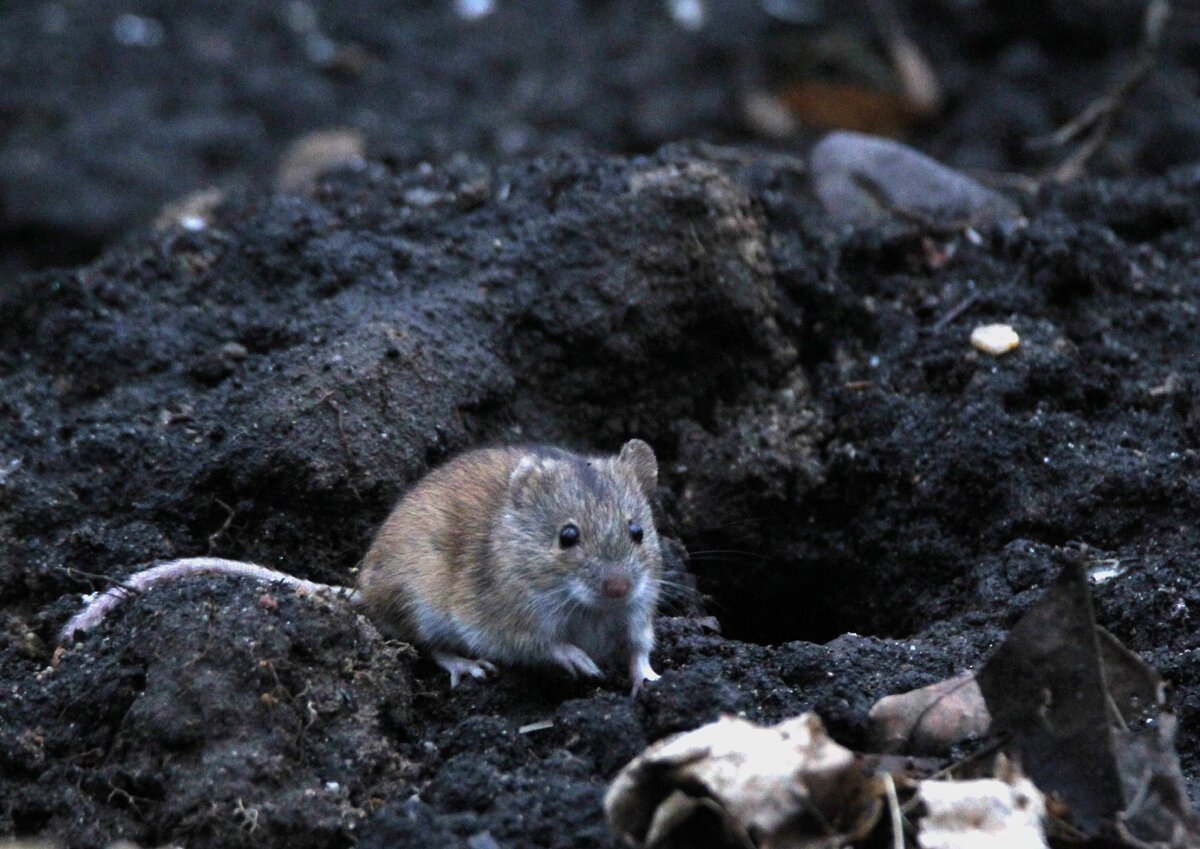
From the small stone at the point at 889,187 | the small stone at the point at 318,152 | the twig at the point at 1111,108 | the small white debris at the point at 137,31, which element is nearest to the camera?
the small stone at the point at 889,187

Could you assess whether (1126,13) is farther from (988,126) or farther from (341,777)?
(341,777)

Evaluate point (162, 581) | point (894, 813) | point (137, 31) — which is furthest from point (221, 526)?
point (137, 31)

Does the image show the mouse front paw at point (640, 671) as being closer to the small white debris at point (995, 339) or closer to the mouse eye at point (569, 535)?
the mouse eye at point (569, 535)

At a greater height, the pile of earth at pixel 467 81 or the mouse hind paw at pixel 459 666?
the mouse hind paw at pixel 459 666

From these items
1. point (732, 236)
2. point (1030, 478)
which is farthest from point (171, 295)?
point (1030, 478)

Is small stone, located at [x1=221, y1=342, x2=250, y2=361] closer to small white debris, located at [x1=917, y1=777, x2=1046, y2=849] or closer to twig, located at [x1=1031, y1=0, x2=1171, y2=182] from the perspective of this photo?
small white debris, located at [x1=917, y1=777, x2=1046, y2=849]

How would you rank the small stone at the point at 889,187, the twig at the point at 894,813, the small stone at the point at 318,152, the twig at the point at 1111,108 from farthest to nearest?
the small stone at the point at 318,152, the twig at the point at 1111,108, the small stone at the point at 889,187, the twig at the point at 894,813

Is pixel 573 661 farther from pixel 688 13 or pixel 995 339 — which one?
pixel 688 13

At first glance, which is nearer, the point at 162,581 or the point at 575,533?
the point at 162,581

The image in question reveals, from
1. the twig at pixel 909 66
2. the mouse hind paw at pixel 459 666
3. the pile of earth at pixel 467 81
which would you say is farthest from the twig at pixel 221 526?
the twig at pixel 909 66
